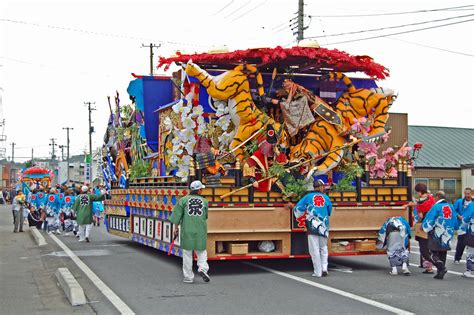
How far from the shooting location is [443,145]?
39.8 metres

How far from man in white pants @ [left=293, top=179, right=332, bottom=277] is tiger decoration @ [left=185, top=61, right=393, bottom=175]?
121 cm

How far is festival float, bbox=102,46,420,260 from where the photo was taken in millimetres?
11680

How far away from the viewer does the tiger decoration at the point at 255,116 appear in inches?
491

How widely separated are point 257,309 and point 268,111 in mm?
5764

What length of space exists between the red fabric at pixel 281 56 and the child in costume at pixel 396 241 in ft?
10.7

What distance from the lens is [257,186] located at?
38.8 feet

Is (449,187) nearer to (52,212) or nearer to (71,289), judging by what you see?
(52,212)

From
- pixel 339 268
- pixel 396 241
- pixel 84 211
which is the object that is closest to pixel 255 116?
pixel 339 268

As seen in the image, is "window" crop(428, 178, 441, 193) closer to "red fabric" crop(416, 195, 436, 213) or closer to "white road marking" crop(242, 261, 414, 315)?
"red fabric" crop(416, 195, 436, 213)

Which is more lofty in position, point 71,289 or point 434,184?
point 434,184

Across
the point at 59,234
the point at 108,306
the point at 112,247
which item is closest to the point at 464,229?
the point at 108,306

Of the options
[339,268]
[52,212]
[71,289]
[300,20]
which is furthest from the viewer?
[300,20]

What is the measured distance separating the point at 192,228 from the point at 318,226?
222 cm

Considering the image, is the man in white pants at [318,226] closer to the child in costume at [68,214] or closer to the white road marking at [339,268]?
the white road marking at [339,268]
